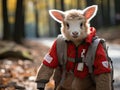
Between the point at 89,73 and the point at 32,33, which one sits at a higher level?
the point at 89,73

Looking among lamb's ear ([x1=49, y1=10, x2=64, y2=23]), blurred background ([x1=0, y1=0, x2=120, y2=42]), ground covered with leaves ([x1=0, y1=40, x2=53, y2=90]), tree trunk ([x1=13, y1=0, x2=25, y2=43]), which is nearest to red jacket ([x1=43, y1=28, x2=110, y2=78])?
lamb's ear ([x1=49, y1=10, x2=64, y2=23])

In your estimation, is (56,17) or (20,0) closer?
(56,17)

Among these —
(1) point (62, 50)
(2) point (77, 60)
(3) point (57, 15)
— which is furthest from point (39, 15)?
(2) point (77, 60)

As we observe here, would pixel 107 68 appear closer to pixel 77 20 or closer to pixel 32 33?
pixel 77 20

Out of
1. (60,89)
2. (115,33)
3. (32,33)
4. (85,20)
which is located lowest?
(32,33)

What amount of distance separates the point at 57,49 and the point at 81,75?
1.47 ft

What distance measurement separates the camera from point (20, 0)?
82.3 feet

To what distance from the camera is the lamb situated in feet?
17.9

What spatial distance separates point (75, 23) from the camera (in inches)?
217

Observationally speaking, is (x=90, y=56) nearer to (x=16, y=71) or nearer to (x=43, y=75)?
(x=43, y=75)

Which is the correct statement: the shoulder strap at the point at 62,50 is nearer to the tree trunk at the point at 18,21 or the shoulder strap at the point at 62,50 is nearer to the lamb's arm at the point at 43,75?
the lamb's arm at the point at 43,75

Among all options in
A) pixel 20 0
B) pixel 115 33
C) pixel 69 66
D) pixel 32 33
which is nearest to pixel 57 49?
pixel 69 66

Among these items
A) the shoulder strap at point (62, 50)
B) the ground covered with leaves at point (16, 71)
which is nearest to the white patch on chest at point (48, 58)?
the shoulder strap at point (62, 50)

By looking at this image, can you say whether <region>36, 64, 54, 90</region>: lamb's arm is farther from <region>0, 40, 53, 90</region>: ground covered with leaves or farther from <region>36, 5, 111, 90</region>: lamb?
<region>0, 40, 53, 90</region>: ground covered with leaves
